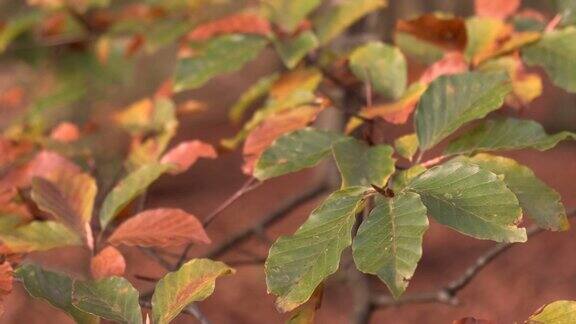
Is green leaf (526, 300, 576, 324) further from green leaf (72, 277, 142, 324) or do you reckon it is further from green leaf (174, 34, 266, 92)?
green leaf (174, 34, 266, 92)

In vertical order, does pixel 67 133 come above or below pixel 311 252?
below

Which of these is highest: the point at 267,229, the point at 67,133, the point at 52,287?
the point at 52,287

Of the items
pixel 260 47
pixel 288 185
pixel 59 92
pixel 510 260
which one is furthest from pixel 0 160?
pixel 288 185

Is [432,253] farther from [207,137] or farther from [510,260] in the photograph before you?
[207,137]

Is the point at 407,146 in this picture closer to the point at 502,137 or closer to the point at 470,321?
the point at 502,137

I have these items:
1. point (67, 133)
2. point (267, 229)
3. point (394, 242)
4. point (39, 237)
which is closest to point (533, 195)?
point (394, 242)

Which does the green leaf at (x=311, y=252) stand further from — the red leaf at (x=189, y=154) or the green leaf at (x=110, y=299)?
the red leaf at (x=189, y=154)
